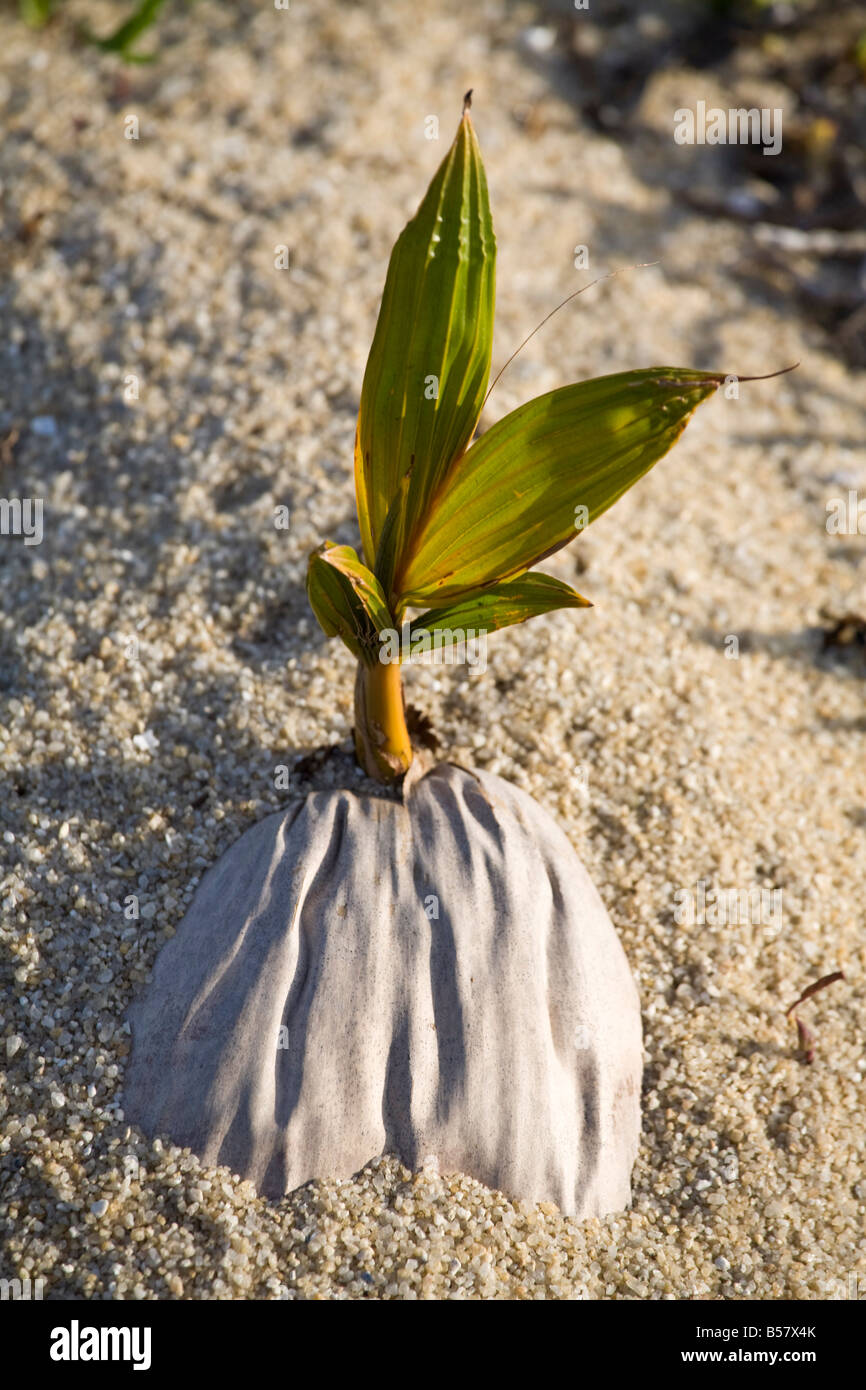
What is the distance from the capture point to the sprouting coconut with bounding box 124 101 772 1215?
51.0 inches

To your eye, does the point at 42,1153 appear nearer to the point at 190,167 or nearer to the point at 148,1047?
the point at 148,1047

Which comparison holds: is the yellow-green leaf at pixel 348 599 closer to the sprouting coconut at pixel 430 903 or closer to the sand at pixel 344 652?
the sprouting coconut at pixel 430 903

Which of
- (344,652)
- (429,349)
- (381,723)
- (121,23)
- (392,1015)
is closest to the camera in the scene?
(429,349)

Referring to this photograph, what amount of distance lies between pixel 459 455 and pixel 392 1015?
81cm

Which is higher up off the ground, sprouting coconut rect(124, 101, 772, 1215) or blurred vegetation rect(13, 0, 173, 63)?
blurred vegetation rect(13, 0, 173, 63)

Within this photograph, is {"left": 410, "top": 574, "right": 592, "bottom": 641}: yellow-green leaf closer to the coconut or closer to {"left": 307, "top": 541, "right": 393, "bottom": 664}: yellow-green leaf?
{"left": 307, "top": 541, "right": 393, "bottom": 664}: yellow-green leaf

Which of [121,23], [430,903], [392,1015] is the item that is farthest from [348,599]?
[121,23]

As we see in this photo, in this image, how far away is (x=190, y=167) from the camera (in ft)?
8.57

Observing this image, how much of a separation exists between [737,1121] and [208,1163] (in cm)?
82

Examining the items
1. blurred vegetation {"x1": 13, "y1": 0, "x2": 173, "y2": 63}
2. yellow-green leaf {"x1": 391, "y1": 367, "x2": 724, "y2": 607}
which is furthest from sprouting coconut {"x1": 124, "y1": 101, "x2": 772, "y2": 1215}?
blurred vegetation {"x1": 13, "y1": 0, "x2": 173, "y2": 63}

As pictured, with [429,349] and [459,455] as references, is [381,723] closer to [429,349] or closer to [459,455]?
[459,455]

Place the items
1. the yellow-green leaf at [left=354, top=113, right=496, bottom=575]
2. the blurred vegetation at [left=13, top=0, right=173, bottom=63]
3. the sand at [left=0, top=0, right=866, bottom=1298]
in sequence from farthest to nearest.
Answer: the blurred vegetation at [left=13, top=0, right=173, bottom=63] → the sand at [left=0, top=0, right=866, bottom=1298] → the yellow-green leaf at [left=354, top=113, right=496, bottom=575]

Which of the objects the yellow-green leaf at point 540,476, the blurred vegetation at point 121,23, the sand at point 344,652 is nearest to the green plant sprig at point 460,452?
the yellow-green leaf at point 540,476

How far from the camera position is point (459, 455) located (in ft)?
4.50
